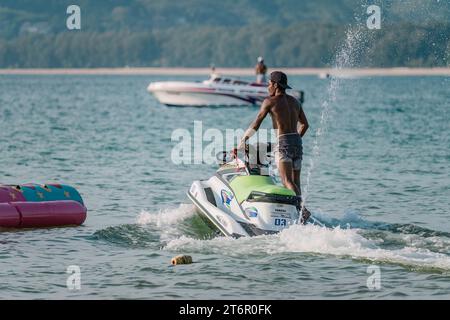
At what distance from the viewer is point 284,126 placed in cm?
1581

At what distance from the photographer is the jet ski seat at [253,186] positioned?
14998 mm

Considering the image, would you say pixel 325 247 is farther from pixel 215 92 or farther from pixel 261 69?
pixel 215 92

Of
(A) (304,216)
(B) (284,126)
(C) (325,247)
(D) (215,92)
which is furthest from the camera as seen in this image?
(D) (215,92)

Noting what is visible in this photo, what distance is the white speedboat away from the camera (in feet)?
181

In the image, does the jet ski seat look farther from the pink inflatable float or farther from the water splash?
the pink inflatable float

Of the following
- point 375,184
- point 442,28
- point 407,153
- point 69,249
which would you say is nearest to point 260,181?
point 69,249

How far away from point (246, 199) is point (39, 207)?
12.0ft

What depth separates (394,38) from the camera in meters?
108

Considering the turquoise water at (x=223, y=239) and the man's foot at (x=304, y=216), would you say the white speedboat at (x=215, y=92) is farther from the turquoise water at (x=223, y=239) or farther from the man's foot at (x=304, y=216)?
the man's foot at (x=304, y=216)

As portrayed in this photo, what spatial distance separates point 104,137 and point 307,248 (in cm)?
2543

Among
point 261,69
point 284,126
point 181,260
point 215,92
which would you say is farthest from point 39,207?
point 215,92

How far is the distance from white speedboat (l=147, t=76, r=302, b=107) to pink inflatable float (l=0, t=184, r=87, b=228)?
37.3 m

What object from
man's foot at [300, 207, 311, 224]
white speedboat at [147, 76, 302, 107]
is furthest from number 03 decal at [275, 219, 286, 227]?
white speedboat at [147, 76, 302, 107]
